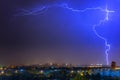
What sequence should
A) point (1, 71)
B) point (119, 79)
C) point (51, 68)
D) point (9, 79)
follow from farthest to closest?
1. point (51, 68)
2. point (1, 71)
3. point (9, 79)
4. point (119, 79)

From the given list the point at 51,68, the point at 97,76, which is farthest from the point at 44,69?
the point at 97,76

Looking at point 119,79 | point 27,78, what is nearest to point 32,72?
point 27,78

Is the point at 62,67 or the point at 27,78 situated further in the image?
the point at 62,67

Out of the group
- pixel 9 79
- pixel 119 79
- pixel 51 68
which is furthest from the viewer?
pixel 51 68

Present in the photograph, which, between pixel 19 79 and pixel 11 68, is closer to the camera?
pixel 19 79

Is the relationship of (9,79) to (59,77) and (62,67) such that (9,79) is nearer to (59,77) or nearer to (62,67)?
(59,77)

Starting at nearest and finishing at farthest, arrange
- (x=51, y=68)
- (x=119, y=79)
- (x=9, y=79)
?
(x=119, y=79) → (x=9, y=79) → (x=51, y=68)

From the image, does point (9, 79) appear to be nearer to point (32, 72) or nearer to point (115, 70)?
point (32, 72)

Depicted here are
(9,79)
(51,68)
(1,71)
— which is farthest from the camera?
(51,68)
